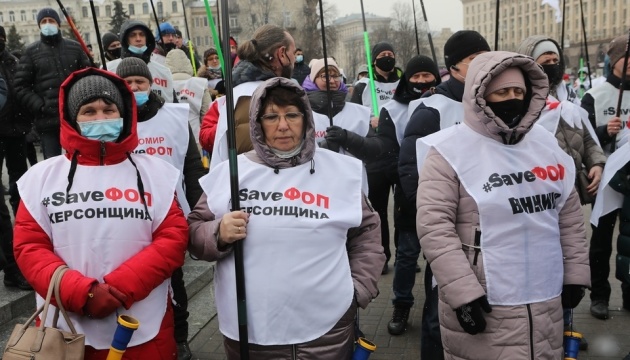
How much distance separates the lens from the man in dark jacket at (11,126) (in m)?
5.56

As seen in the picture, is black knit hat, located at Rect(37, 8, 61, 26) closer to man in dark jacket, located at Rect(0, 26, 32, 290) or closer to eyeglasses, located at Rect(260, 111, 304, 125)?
man in dark jacket, located at Rect(0, 26, 32, 290)

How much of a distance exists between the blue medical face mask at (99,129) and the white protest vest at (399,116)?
2660 millimetres

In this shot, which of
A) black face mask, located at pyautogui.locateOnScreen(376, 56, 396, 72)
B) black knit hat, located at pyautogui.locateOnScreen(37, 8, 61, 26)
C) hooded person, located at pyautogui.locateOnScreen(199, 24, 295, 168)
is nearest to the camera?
hooded person, located at pyautogui.locateOnScreen(199, 24, 295, 168)

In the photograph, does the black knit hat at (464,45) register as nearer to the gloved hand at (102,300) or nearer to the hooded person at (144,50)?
the gloved hand at (102,300)

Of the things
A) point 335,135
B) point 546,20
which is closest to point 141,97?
point 335,135

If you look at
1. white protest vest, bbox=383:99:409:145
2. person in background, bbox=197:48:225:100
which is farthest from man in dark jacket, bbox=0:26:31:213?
person in background, bbox=197:48:225:100

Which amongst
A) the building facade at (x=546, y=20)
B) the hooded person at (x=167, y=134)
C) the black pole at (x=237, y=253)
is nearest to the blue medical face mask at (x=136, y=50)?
the hooded person at (x=167, y=134)

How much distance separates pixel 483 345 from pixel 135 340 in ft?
5.12

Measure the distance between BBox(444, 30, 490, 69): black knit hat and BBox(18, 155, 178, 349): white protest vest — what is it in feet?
7.24

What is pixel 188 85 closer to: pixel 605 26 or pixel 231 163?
pixel 231 163

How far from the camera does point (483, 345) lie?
2904mm

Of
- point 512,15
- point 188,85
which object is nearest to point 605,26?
point 512,15

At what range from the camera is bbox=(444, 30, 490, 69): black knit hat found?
400 centimetres

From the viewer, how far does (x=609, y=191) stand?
15.3ft
